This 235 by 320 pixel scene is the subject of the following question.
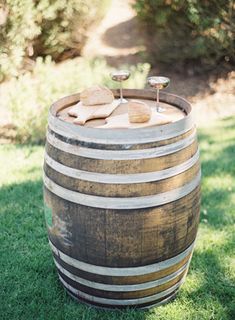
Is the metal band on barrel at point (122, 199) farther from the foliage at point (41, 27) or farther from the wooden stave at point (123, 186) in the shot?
the foliage at point (41, 27)

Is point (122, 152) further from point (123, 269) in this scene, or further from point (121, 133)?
point (123, 269)

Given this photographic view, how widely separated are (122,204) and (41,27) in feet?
14.5

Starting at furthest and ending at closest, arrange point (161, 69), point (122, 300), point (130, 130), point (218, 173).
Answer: point (161, 69), point (218, 173), point (122, 300), point (130, 130)

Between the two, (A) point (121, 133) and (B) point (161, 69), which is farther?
(B) point (161, 69)

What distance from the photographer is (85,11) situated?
20.4 feet

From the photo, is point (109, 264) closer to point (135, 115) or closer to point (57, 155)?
point (57, 155)

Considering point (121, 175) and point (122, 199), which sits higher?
point (121, 175)

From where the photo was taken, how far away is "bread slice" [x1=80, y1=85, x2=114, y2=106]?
8.32ft

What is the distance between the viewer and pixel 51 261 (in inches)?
122

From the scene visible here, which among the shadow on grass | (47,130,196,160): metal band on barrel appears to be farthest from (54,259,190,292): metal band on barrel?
the shadow on grass

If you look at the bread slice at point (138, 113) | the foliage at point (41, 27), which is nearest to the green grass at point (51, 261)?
the bread slice at point (138, 113)

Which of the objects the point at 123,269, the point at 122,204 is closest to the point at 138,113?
the point at 122,204

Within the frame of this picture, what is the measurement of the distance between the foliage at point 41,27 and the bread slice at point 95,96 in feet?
9.17

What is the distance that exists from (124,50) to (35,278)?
18.9ft
